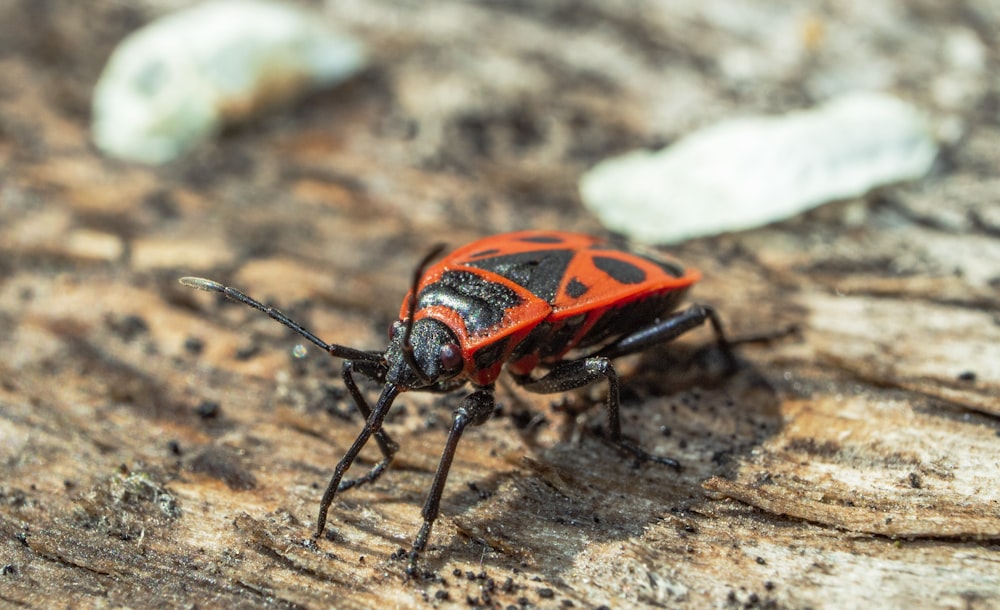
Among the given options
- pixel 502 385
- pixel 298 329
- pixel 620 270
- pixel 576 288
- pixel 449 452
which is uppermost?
pixel 620 270

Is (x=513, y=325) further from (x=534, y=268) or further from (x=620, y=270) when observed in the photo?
(x=620, y=270)

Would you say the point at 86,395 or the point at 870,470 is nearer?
the point at 870,470

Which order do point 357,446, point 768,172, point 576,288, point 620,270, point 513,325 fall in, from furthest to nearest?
point 768,172 → point 620,270 → point 576,288 → point 513,325 → point 357,446

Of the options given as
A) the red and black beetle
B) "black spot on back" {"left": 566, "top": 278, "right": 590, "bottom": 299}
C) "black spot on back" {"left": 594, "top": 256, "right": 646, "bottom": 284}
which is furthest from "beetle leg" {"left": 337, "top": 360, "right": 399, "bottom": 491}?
"black spot on back" {"left": 594, "top": 256, "right": 646, "bottom": 284}

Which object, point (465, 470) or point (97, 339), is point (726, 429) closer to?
point (465, 470)

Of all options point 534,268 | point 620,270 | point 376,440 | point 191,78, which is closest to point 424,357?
point 376,440

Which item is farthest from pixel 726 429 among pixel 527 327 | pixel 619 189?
pixel 619 189
